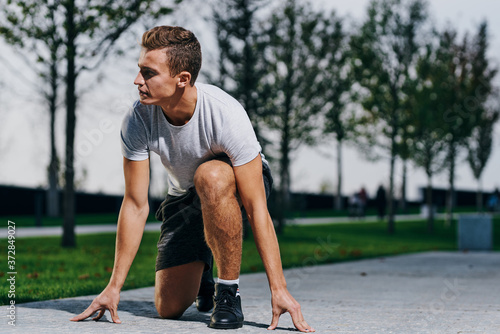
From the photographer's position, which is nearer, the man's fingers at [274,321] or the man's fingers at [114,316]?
the man's fingers at [274,321]

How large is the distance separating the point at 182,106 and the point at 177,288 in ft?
3.62

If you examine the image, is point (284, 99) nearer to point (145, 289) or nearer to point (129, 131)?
point (145, 289)

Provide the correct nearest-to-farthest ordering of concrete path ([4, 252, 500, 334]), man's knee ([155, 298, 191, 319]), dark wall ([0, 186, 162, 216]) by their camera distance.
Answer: concrete path ([4, 252, 500, 334]) < man's knee ([155, 298, 191, 319]) < dark wall ([0, 186, 162, 216])

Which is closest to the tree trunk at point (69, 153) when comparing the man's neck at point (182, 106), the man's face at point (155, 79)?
the man's neck at point (182, 106)

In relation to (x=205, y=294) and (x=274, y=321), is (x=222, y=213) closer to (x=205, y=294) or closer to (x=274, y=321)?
(x=274, y=321)

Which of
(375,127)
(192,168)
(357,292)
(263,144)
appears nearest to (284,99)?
(263,144)

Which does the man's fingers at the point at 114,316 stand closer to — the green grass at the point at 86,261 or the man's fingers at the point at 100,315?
the man's fingers at the point at 100,315

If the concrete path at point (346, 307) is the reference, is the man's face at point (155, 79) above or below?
above

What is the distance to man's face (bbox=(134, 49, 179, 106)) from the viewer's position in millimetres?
3375

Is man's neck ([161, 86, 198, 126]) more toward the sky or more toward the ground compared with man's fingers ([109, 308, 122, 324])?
more toward the sky

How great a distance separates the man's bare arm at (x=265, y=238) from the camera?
334cm

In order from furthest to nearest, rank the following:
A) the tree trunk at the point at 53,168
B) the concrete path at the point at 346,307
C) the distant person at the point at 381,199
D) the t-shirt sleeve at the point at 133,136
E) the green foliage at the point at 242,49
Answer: the distant person at the point at 381,199 → the tree trunk at the point at 53,168 → the green foliage at the point at 242,49 → the t-shirt sleeve at the point at 133,136 → the concrete path at the point at 346,307

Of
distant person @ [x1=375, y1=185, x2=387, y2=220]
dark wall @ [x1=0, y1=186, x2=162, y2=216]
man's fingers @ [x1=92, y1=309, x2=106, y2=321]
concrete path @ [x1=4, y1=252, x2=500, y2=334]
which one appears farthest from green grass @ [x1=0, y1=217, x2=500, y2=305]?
distant person @ [x1=375, y1=185, x2=387, y2=220]

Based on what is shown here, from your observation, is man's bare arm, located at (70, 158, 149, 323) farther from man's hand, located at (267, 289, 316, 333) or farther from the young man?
man's hand, located at (267, 289, 316, 333)
